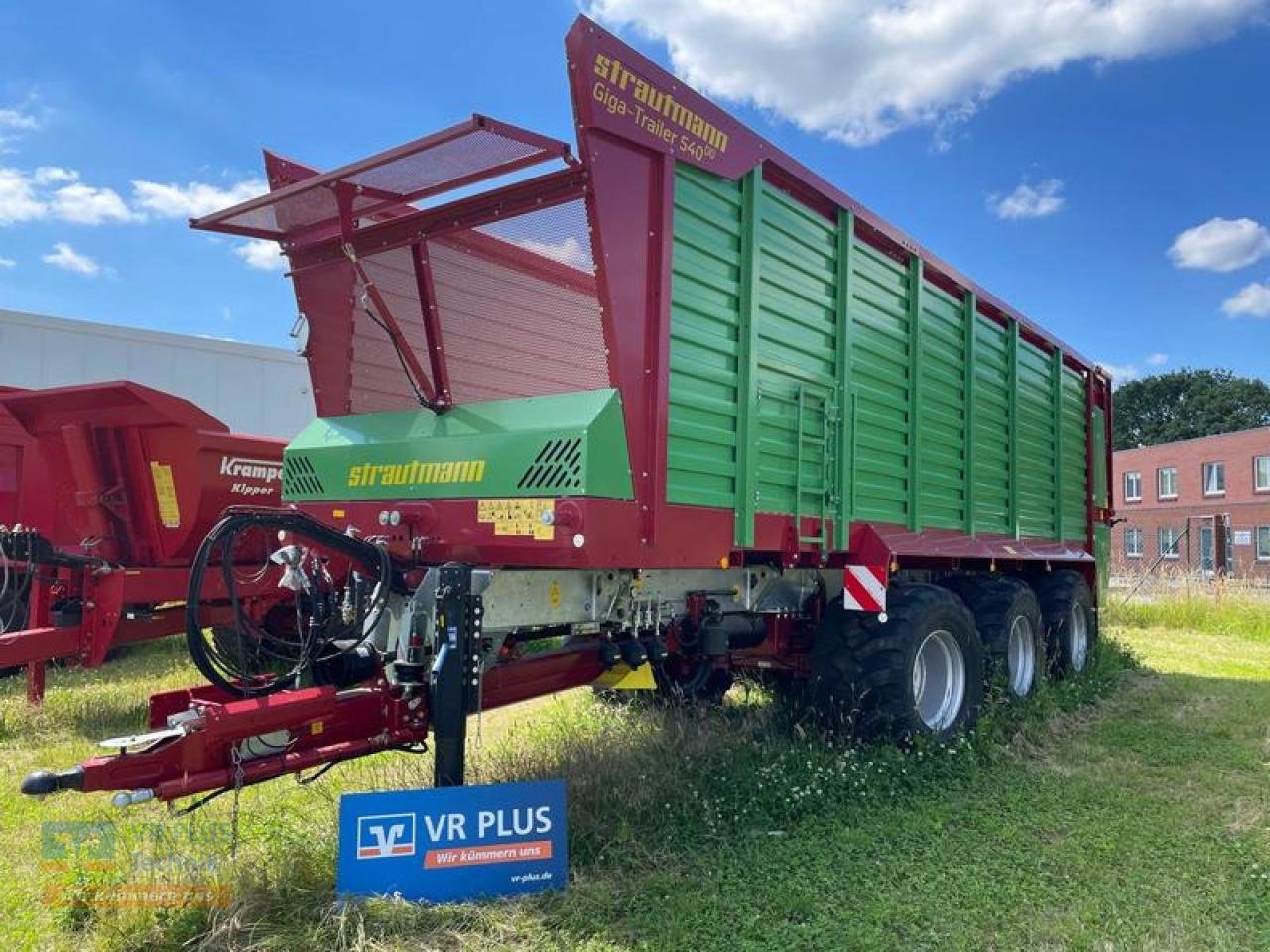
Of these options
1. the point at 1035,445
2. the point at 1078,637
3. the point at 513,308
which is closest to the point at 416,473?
the point at 513,308

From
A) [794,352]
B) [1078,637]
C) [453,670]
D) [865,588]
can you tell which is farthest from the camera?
[1078,637]

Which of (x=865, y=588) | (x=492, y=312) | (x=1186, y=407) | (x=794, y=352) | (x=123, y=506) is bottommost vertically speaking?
(x=865, y=588)

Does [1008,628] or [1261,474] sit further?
[1261,474]

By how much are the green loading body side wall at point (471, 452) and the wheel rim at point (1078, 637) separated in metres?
5.61

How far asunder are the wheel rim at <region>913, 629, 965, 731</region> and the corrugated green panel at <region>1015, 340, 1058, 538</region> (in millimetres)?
1906

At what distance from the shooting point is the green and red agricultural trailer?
11.5 feet

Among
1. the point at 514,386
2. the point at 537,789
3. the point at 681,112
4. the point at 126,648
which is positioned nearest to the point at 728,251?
the point at 681,112

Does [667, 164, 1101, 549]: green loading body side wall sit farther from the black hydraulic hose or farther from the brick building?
Answer: the brick building

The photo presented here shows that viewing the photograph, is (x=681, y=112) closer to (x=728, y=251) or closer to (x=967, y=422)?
(x=728, y=251)

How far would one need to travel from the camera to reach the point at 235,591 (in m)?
3.59

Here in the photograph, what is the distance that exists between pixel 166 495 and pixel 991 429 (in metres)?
5.55

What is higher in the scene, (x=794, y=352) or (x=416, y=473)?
(x=794, y=352)

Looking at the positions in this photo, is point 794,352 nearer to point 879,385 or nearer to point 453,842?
point 879,385

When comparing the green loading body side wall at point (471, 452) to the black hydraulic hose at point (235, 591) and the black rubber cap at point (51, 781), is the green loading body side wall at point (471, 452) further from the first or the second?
the black rubber cap at point (51, 781)
